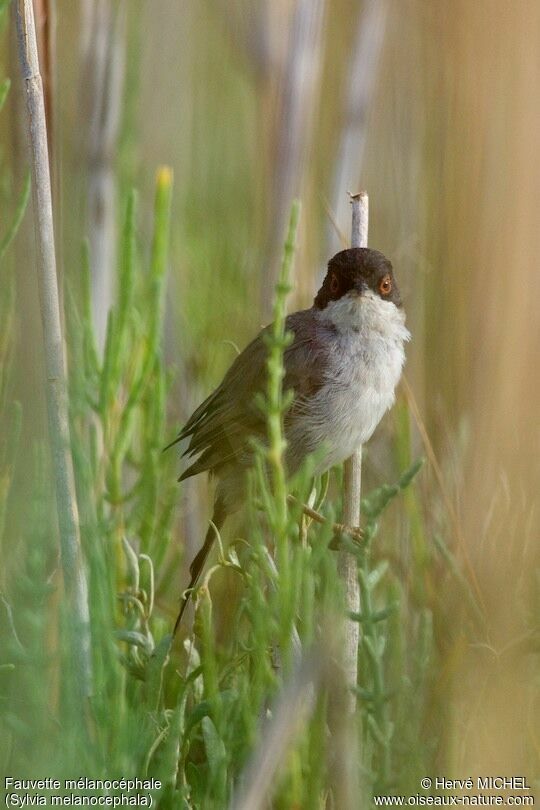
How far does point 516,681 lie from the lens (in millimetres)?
1529

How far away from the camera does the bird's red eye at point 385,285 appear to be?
7.72 ft

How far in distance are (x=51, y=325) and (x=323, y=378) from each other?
0.91 meters

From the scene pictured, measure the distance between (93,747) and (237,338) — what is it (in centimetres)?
146

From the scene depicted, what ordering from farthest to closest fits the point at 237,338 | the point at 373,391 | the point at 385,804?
the point at 237,338
the point at 373,391
the point at 385,804

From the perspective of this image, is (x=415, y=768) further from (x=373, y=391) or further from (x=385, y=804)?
(x=373, y=391)

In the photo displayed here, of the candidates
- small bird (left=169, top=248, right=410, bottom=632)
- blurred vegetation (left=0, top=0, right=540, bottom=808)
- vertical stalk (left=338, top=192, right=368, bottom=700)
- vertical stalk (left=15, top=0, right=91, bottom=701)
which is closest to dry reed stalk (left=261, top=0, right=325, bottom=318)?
blurred vegetation (left=0, top=0, right=540, bottom=808)

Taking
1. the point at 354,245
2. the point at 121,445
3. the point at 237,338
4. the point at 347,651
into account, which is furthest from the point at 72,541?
the point at 237,338

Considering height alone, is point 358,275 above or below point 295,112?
below

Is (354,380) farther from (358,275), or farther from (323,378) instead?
(358,275)

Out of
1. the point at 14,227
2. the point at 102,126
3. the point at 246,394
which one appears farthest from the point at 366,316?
the point at 14,227

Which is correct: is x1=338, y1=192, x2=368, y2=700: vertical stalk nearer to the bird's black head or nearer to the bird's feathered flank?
the bird's black head

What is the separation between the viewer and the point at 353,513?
6.63 feet

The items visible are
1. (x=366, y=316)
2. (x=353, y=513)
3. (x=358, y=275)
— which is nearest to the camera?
(x=353, y=513)

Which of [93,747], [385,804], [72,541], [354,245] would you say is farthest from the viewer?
[354,245]
